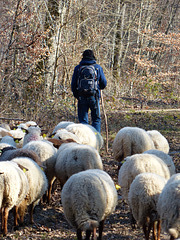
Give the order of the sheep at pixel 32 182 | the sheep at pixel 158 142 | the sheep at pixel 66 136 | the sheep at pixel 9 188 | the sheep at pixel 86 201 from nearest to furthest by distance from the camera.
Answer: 1. the sheep at pixel 86 201
2. the sheep at pixel 9 188
3. the sheep at pixel 32 182
4. the sheep at pixel 66 136
5. the sheep at pixel 158 142

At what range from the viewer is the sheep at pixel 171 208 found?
13.7 feet

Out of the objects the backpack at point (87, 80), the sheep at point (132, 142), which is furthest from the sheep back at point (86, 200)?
the backpack at point (87, 80)

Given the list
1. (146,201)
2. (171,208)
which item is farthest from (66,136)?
(171,208)

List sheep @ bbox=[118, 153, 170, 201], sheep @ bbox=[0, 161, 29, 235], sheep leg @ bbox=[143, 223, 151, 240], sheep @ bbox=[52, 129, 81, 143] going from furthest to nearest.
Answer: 1. sheep @ bbox=[52, 129, 81, 143]
2. sheep @ bbox=[118, 153, 170, 201]
3. sheep leg @ bbox=[143, 223, 151, 240]
4. sheep @ bbox=[0, 161, 29, 235]

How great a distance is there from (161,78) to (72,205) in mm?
18714

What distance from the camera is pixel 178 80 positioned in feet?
84.7

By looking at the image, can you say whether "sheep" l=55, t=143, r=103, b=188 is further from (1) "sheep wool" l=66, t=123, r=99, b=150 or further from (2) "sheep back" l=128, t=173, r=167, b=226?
(1) "sheep wool" l=66, t=123, r=99, b=150

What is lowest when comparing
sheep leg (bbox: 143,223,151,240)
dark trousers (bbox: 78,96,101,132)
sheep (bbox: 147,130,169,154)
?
sheep leg (bbox: 143,223,151,240)

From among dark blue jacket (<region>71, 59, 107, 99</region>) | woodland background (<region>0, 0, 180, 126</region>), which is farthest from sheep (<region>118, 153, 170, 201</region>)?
woodland background (<region>0, 0, 180, 126</region>)

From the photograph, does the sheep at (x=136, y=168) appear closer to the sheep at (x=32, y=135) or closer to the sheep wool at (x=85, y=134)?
the sheep wool at (x=85, y=134)

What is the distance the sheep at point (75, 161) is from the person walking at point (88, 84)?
2.88m

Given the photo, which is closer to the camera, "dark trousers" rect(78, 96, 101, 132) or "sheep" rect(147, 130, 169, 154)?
"sheep" rect(147, 130, 169, 154)

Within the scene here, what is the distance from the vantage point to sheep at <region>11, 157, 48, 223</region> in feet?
16.9

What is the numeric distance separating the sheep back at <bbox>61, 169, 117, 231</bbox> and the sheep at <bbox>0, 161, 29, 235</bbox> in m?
0.63
